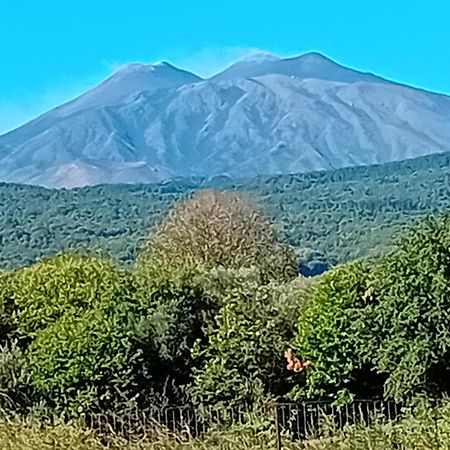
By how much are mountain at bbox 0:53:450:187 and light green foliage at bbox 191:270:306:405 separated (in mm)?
116816

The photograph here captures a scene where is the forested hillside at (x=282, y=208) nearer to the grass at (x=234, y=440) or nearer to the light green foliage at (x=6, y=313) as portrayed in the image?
the light green foliage at (x=6, y=313)

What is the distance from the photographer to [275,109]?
17550 centimetres

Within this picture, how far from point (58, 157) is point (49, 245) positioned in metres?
96.9

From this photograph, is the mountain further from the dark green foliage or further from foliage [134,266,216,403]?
the dark green foliage

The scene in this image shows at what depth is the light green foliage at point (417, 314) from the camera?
9938 millimetres

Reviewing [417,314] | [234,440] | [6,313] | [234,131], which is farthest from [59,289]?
[234,131]

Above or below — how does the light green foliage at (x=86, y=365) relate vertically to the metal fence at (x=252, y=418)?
above

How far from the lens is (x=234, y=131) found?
571 feet

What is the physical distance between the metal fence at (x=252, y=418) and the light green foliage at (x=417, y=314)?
1.27 feet

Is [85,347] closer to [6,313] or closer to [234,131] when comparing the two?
[6,313]

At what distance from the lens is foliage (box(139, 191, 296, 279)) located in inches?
776

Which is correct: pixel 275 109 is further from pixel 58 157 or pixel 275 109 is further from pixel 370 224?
pixel 370 224

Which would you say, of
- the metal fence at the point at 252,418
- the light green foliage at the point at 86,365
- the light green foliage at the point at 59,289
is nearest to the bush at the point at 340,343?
the metal fence at the point at 252,418

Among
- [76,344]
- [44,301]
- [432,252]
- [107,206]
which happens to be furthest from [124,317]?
[107,206]
